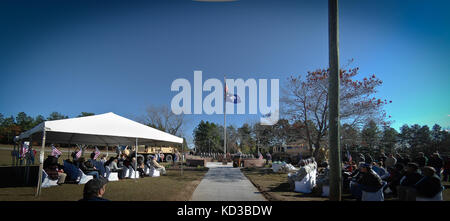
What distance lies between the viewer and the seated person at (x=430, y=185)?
4.67 m

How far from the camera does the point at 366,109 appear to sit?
1416 centimetres

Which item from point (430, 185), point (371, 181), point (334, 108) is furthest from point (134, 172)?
point (430, 185)

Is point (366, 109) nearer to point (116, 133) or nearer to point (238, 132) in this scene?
point (116, 133)

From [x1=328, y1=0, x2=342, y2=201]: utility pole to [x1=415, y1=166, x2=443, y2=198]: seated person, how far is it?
6.10 ft

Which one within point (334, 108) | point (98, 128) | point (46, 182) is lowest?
point (46, 182)

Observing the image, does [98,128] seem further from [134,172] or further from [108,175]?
[134,172]

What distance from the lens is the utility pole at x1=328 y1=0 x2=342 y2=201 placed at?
4598 millimetres

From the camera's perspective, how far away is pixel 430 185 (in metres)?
4.70

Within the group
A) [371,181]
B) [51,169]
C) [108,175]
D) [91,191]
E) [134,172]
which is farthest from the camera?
[134,172]

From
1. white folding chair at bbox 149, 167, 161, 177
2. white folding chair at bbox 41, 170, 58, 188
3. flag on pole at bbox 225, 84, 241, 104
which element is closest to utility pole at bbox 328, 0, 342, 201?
white folding chair at bbox 41, 170, 58, 188

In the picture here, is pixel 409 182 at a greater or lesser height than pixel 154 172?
greater

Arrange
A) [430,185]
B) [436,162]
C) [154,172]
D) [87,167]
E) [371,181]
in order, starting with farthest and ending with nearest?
[154,172]
[87,167]
[436,162]
[371,181]
[430,185]

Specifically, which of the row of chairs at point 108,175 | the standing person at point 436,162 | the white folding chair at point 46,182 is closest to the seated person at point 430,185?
the standing person at point 436,162

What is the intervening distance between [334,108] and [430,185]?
262cm
